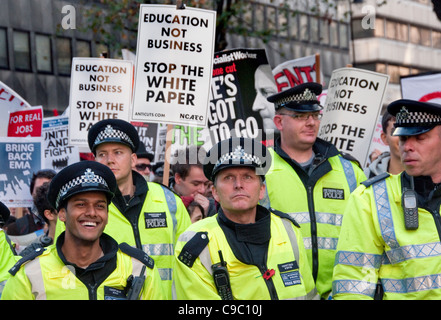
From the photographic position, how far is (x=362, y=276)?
5.53 meters

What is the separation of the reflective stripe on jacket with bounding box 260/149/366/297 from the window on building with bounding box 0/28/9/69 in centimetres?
2697

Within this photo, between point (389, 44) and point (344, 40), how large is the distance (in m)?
6.55

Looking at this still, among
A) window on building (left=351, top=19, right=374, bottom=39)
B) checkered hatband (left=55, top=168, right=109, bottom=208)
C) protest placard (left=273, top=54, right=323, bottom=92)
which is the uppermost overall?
window on building (left=351, top=19, right=374, bottom=39)

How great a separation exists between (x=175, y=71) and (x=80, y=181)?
4073mm

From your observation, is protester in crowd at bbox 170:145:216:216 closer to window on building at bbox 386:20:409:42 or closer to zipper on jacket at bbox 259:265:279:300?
zipper on jacket at bbox 259:265:279:300

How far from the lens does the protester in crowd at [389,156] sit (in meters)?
8.88

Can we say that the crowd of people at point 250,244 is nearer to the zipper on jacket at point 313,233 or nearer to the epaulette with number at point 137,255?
the epaulette with number at point 137,255

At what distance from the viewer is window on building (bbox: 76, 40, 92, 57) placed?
115ft

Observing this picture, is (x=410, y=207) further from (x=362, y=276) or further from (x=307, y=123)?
(x=307, y=123)

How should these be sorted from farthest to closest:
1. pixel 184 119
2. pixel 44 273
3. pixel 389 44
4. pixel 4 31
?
pixel 389 44 < pixel 4 31 < pixel 184 119 < pixel 44 273

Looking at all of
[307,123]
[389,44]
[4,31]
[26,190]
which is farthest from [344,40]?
[307,123]

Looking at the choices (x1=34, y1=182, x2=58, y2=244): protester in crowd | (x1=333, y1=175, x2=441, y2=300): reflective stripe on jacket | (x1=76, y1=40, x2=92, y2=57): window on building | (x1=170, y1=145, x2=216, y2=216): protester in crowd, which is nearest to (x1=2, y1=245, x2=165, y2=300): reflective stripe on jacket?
(x1=333, y1=175, x2=441, y2=300): reflective stripe on jacket

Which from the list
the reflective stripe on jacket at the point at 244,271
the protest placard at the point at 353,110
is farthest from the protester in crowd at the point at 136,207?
the protest placard at the point at 353,110
